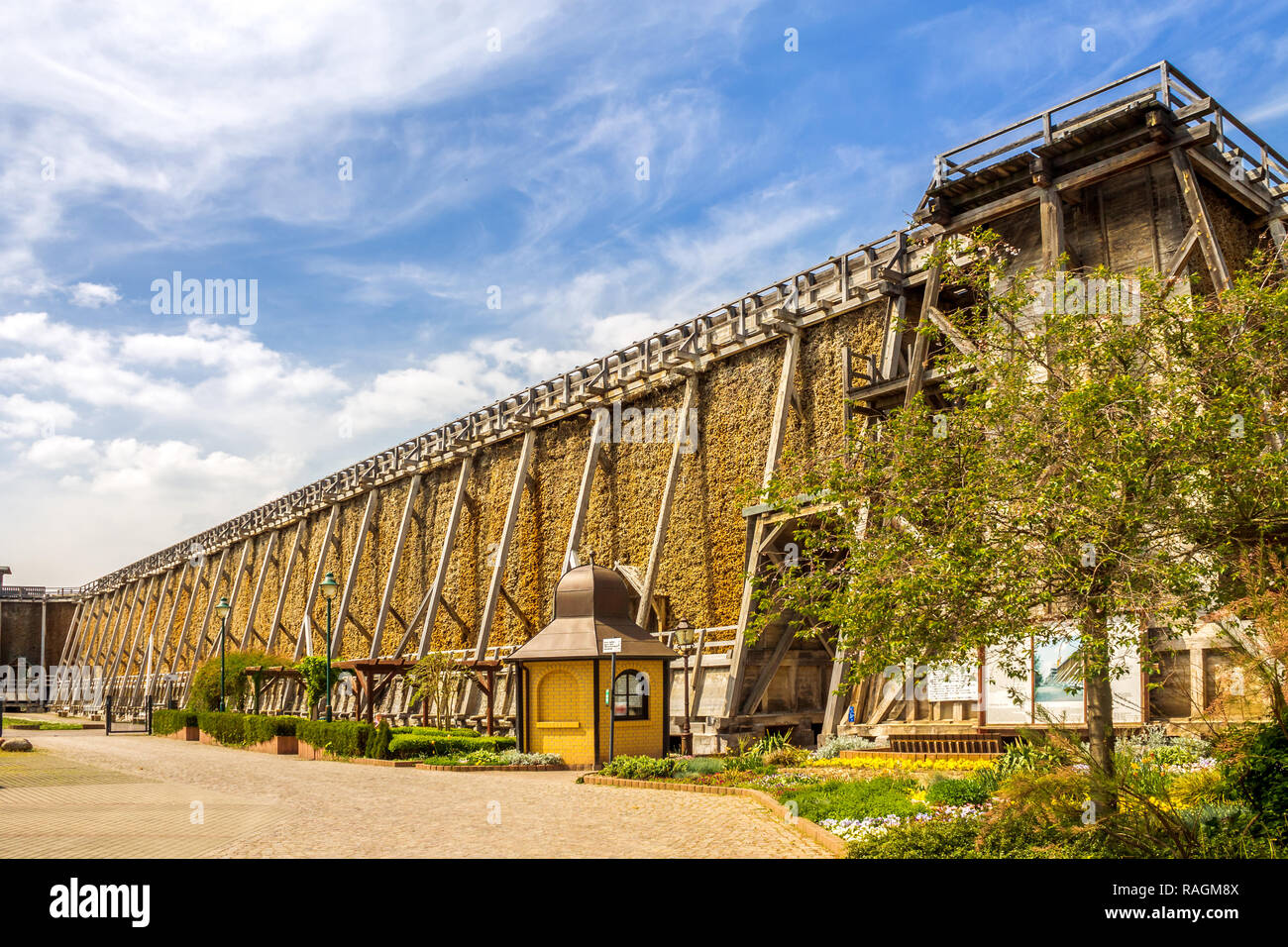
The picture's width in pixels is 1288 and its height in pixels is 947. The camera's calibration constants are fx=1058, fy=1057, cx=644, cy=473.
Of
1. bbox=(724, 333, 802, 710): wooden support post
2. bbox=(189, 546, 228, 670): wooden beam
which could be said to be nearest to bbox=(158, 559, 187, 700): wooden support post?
bbox=(189, 546, 228, 670): wooden beam

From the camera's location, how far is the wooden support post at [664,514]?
2667cm

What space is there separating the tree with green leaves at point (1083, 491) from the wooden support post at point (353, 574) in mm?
Result: 34276

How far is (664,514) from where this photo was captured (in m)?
26.8

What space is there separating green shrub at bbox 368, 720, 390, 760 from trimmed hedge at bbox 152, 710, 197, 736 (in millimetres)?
15305

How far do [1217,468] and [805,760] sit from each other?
402 inches

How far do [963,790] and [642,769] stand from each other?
697 cm

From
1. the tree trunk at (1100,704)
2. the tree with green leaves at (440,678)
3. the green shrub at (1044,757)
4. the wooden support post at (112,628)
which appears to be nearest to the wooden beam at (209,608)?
the wooden support post at (112,628)

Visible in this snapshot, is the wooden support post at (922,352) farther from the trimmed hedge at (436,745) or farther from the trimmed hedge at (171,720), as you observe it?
the trimmed hedge at (171,720)

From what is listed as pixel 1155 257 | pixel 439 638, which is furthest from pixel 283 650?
pixel 1155 257

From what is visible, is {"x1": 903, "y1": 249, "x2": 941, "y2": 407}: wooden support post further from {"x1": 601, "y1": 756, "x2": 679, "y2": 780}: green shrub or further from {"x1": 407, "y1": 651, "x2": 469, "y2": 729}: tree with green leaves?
{"x1": 407, "y1": 651, "x2": 469, "y2": 729}: tree with green leaves

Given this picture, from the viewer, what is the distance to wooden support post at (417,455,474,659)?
35.3 meters

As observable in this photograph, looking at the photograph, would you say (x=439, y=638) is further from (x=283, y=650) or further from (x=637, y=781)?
(x=637, y=781)

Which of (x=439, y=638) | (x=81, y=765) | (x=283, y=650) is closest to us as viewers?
(x=81, y=765)

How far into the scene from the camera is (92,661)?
8288 centimetres
